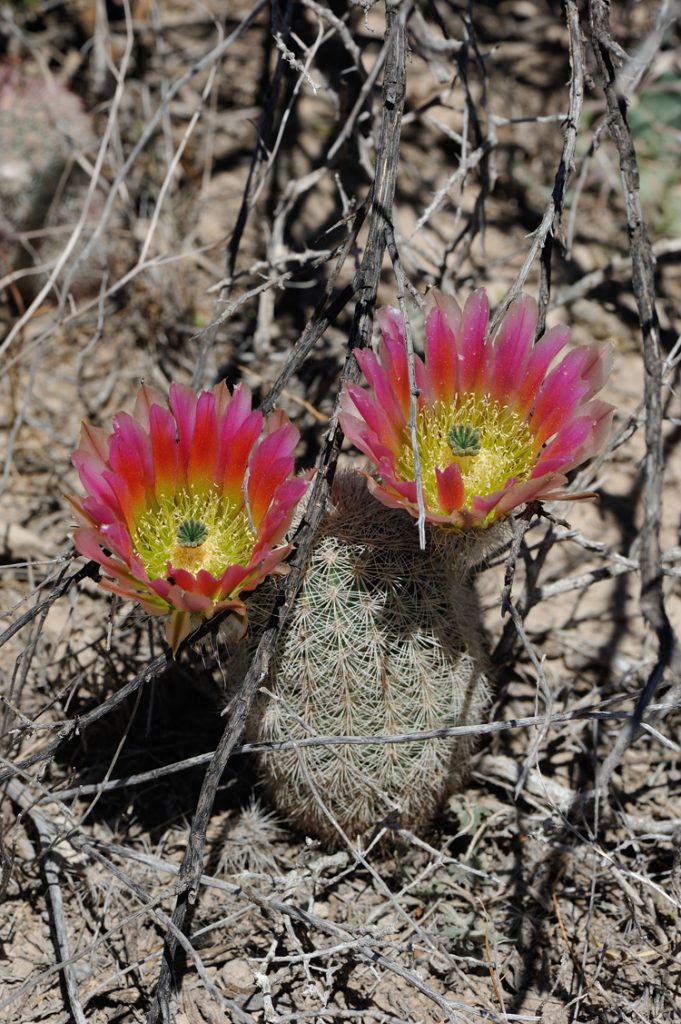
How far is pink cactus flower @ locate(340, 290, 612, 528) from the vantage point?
1.56 meters

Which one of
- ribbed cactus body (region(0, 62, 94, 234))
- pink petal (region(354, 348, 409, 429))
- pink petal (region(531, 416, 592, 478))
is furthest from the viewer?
ribbed cactus body (region(0, 62, 94, 234))

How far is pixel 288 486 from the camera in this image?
1.56 m

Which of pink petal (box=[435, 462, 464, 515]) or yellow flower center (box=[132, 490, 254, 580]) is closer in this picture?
pink petal (box=[435, 462, 464, 515])

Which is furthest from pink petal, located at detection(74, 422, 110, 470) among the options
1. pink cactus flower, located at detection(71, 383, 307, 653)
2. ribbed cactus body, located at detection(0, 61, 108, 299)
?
ribbed cactus body, located at detection(0, 61, 108, 299)

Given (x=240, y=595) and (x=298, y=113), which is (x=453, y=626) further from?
(x=298, y=113)

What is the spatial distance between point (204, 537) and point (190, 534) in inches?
1.3

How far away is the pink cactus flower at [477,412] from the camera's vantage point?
1.56m

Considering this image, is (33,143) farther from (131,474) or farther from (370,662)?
(370,662)

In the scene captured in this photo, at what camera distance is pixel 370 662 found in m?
1.74

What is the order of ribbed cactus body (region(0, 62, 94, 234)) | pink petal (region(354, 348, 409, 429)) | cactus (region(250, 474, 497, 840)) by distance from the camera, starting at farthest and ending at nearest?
ribbed cactus body (region(0, 62, 94, 234)) → cactus (region(250, 474, 497, 840)) → pink petal (region(354, 348, 409, 429))

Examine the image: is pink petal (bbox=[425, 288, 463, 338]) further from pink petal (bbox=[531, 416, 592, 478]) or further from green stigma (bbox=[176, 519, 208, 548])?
green stigma (bbox=[176, 519, 208, 548])

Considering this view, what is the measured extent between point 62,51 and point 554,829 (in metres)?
3.00

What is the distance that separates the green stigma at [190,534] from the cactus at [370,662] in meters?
0.20

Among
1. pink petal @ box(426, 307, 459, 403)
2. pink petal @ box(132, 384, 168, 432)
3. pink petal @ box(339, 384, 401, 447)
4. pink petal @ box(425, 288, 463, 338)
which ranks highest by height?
pink petal @ box(425, 288, 463, 338)
